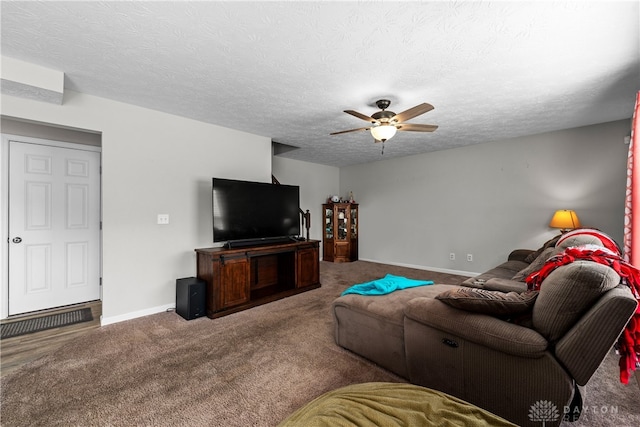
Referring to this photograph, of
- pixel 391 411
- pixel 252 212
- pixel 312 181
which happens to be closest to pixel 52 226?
pixel 252 212

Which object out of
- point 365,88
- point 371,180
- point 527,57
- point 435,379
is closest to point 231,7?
point 365,88

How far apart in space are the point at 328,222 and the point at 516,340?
526 cm

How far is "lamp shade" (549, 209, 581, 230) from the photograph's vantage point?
359cm

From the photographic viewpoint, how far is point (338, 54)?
6.68 feet

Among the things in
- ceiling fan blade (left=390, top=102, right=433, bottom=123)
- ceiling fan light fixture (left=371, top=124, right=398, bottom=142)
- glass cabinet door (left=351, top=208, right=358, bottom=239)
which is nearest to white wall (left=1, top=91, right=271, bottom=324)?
ceiling fan light fixture (left=371, top=124, right=398, bottom=142)

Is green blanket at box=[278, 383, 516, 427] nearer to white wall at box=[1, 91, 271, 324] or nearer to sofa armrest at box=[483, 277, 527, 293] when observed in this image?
sofa armrest at box=[483, 277, 527, 293]

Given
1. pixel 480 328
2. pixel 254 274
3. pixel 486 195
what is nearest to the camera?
pixel 480 328

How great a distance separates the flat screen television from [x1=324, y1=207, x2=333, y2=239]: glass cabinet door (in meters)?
2.30

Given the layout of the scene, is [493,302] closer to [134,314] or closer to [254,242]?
[254,242]

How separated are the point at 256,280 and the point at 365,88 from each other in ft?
10.1

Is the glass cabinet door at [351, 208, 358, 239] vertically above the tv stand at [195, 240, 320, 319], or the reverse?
the glass cabinet door at [351, 208, 358, 239]

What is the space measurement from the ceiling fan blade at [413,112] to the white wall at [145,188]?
2422 mm

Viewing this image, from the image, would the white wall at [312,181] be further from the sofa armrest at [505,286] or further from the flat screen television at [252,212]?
the sofa armrest at [505,286]

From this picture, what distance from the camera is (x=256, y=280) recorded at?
413 cm
